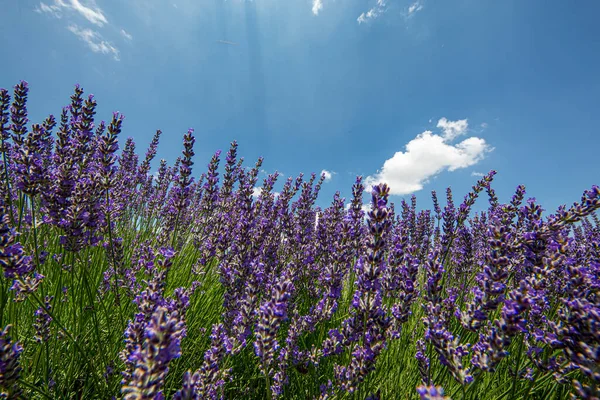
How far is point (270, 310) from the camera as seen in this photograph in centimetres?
174

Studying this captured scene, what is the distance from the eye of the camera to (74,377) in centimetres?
244

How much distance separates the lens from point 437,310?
1856 millimetres

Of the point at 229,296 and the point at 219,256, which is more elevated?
the point at 219,256

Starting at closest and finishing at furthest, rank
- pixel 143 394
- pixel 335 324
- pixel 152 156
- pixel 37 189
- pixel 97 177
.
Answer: pixel 143 394
pixel 37 189
pixel 97 177
pixel 335 324
pixel 152 156

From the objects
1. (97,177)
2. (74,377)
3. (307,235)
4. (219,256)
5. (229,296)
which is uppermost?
(307,235)

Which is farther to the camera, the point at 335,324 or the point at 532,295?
the point at 335,324

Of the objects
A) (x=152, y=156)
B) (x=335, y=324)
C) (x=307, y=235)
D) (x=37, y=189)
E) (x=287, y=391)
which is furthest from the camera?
(x=152, y=156)

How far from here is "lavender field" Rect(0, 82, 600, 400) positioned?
1.52 m

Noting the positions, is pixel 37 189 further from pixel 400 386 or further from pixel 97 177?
pixel 400 386

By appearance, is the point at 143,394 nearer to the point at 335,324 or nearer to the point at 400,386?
the point at 400,386

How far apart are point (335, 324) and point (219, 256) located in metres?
2.00

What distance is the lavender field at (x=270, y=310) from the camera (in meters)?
1.52

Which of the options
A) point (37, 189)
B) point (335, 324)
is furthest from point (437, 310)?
point (37, 189)

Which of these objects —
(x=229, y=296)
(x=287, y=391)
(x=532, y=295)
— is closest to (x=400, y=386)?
(x=287, y=391)
